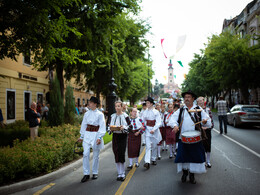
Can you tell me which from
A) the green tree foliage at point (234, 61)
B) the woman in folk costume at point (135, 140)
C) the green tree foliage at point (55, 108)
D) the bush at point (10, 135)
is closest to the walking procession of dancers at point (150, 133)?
the woman in folk costume at point (135, 140)

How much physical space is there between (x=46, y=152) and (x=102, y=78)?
623 inches

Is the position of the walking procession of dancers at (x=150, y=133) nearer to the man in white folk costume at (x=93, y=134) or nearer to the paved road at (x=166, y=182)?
the man in white folk costume at (x=93, y=134)

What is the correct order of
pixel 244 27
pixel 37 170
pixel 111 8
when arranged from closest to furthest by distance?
pixel 37 170 < pixel 111 8 < pixel 244 27

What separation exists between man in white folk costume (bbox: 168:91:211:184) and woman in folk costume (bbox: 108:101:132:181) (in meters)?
1.22

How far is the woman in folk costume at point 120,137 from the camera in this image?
5684 millimetres

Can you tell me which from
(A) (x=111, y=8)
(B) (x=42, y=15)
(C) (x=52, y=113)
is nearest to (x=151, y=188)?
(B) (x=42, y=15)

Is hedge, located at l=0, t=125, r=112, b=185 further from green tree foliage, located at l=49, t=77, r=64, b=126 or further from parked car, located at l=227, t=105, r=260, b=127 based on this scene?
parked car, located at l=227, t=105, r=260, b=127

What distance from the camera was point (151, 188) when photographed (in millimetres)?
4855

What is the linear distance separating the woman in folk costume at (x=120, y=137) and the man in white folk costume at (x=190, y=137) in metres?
1.22

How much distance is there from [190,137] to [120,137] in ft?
5.73

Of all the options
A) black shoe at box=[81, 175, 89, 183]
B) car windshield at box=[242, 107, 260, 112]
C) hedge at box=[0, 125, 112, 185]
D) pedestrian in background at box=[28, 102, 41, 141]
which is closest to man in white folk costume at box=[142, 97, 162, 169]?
black shoe at box=[81, 175, 89, 183]

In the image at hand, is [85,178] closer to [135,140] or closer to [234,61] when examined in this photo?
[135,140]

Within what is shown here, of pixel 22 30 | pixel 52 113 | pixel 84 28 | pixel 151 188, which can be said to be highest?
pixel 84 28

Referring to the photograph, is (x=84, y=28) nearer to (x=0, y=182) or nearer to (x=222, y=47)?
(x=0, y=182)
